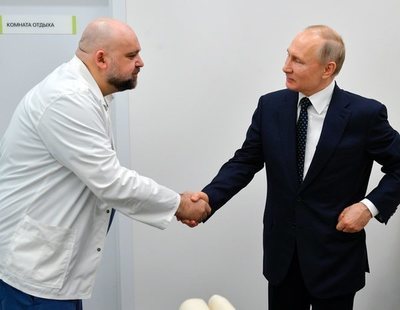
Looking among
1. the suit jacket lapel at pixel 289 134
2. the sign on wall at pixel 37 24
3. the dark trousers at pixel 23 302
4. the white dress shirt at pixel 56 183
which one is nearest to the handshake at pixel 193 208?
the white dress shirt at pixel 56 183

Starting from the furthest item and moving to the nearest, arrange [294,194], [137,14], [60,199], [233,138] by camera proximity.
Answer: [233,138] → [137,14] → [294,194] → [60,199]

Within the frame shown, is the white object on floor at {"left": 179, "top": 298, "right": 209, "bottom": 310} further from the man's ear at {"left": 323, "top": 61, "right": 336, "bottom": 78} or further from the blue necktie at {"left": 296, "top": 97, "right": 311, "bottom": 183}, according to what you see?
the man's ear at {"left": 323, "top": 61, "right": 336, "bottom": 78}

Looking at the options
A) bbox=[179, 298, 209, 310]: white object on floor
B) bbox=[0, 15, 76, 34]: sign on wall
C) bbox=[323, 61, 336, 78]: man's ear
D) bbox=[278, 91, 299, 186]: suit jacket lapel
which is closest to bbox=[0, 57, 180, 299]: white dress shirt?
bbox=[179, 298, 209, 310]: white object on floor

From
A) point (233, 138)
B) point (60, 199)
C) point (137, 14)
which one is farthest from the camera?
point (233, 138)

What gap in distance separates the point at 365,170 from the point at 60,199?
3.56 ft

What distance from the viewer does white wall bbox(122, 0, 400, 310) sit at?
7.89 ft

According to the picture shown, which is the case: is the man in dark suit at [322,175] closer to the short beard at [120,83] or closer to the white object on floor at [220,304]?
the white object on floor at [220,304]

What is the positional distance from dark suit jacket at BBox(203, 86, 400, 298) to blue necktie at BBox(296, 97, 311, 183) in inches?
0.9

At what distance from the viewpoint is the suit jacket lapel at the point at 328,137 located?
173cm

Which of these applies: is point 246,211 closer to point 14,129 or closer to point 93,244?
point 93,244

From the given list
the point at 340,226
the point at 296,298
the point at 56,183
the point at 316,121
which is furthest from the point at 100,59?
the point at 296,298

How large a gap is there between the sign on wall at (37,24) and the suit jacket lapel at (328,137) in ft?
4.71

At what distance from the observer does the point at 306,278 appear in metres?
1.81

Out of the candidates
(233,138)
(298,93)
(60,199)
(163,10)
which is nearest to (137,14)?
(163,10)
